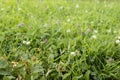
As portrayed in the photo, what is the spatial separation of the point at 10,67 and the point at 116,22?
2.63m

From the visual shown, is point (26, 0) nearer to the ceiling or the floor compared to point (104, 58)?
nearer to the ceiling

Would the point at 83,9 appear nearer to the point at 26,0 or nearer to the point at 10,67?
the point at 26,0

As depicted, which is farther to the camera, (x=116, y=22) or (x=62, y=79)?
(x=116, y=22)

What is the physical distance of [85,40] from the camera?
10.4 ft

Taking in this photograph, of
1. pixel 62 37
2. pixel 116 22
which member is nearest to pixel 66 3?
pixel 116 22

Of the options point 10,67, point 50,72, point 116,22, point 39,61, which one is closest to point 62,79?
point 50,72

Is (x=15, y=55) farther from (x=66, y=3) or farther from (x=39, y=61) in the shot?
(x=66, y=3)

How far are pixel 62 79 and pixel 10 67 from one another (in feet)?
1.73

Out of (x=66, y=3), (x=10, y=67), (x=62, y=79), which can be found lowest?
(x=62, y=79)

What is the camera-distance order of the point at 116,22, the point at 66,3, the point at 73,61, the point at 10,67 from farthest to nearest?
the point at 66,3 < the point at 116,22 < the point at 73,61 < the point at 10,67

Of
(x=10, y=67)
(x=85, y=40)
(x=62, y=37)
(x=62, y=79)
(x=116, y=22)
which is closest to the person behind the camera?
(x=10, y=67)

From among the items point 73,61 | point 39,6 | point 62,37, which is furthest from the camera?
point 39,6

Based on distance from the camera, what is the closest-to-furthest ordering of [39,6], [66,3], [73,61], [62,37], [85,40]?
[73,61]
[85,40]
[62,37]
[39,6]
[66,3]

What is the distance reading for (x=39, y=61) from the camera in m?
2.72
